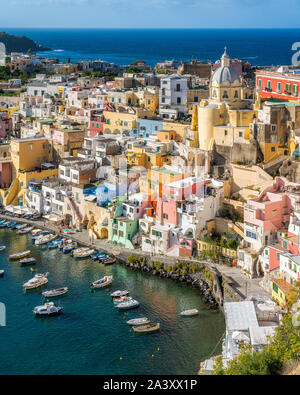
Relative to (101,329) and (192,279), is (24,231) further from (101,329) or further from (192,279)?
(101,329)

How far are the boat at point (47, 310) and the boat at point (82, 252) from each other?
4.92 meters

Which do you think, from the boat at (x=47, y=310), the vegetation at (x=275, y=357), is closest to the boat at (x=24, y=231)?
the boat at (x=47, y=310)

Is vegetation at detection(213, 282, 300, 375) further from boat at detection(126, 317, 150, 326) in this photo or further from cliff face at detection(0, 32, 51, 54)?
cliff face at detection(0, 32, 51, 54)

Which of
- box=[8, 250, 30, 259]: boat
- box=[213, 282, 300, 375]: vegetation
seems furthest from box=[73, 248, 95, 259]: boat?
box=[213, 282, 300, 375]: vegetation

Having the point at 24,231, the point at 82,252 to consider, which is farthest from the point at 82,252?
the point at 24,231

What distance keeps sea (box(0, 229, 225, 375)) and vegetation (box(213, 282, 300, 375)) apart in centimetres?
301

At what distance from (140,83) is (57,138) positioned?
32.9 feet

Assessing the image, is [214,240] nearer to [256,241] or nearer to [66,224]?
[256,241]

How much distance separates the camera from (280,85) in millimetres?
27453

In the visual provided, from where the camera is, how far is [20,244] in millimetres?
26391

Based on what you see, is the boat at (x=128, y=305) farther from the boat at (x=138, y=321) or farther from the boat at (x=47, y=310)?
the boat at (x=47, y=310)

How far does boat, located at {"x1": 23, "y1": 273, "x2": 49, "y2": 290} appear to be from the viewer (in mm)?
21631

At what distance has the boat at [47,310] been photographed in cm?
1955
